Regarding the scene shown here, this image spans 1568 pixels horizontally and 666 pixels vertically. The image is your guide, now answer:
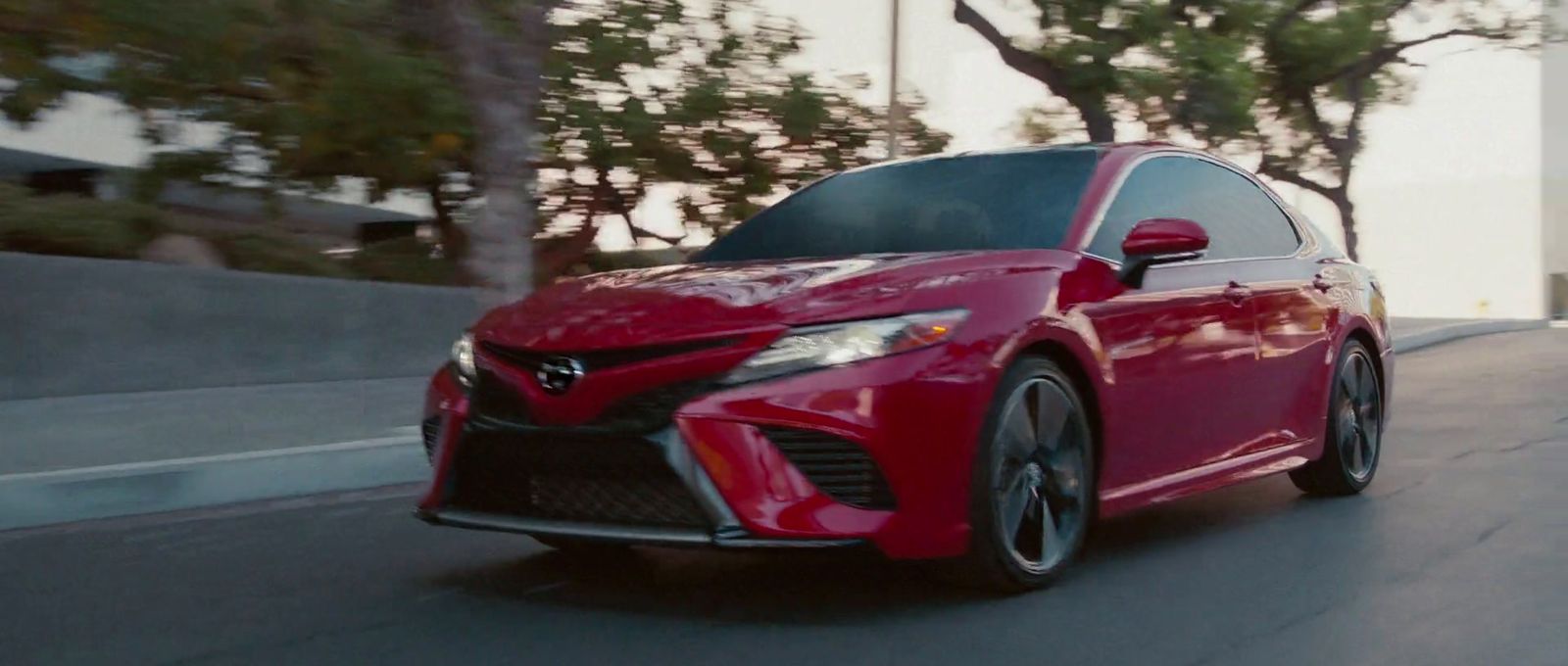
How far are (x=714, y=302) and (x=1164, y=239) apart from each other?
160 centimetres

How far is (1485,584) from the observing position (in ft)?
19.2

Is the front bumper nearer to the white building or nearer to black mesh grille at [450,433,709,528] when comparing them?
black mesh grille at [450,433,709,528]

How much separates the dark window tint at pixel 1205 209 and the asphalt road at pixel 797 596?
1.05 meters

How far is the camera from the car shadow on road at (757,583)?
5.35 metres

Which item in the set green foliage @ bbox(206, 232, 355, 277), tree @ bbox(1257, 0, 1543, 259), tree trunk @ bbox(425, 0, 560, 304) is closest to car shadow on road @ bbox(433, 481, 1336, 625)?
tree trunk @ bbox(425, 0, 560, 304)

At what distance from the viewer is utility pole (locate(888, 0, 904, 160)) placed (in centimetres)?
1855

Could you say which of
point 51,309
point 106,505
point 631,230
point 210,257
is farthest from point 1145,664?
point 631,230

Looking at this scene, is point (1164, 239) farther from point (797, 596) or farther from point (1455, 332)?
point (1455, 332)

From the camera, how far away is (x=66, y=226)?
1429cm

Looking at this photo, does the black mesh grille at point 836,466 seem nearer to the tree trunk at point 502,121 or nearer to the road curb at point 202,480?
the road curb at point 202,480

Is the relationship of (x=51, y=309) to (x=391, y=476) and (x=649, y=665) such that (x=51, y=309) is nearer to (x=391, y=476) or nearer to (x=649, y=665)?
(x=391, y=476)

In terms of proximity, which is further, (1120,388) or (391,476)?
(391,476)

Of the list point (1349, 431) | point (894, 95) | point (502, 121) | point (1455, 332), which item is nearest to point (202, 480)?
point (502, 121)

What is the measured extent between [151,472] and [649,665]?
14.3 feet
